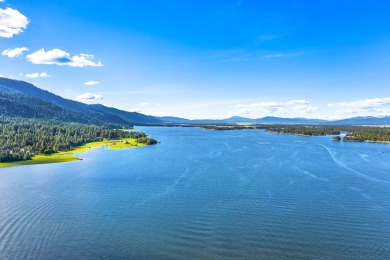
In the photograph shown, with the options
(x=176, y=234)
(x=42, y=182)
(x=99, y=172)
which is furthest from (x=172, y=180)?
(x=176, y=234)

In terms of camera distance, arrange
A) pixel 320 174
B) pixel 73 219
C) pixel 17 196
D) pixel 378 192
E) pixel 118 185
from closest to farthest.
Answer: pixel 73 219, pixel 17 196, pixel 378 192, pixel 118 185, pixel 320 174

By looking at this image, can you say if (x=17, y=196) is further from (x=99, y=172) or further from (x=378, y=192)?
(x=378, y=192)

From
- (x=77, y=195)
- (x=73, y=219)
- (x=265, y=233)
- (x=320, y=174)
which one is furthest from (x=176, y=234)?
(x=320, y=174)

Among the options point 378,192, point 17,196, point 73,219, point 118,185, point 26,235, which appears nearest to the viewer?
point 26,235

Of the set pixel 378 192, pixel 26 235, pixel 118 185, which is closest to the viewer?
pixel 26 235

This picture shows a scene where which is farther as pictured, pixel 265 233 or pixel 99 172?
pixel 99 172

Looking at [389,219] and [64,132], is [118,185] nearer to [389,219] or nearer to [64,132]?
[389,219]
